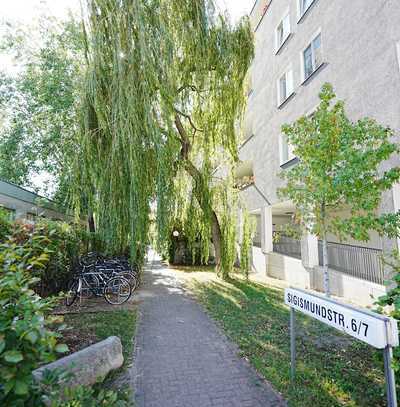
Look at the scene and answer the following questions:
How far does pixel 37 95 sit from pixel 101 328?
42.8 ft

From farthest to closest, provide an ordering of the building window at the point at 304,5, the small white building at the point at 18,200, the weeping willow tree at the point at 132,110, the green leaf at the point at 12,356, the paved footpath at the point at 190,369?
the small white building at the point at 18,200
the building window at the point at 304,5
the weeping willow tree at the point at 132,110
the paved footpath at the point at 190,369
the green leaf at the point at 12,356

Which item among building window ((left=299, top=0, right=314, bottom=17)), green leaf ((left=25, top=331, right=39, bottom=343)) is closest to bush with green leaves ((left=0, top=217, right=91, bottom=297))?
green leaf ((left=25, top=331, right=39, bottom=343))

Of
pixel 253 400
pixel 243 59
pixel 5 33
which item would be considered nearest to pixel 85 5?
pixel 243 59

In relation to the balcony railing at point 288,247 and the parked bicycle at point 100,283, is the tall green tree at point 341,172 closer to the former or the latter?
the parked bicycle at point 100,283

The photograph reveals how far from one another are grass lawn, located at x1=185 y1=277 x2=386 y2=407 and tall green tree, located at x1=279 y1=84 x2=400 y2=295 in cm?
191

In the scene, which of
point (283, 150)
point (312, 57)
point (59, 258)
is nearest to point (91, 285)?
point (59, 258)

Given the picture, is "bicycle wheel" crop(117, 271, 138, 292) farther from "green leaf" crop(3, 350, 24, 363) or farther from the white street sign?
"green leaf" crop(3, 350, 24, 363)

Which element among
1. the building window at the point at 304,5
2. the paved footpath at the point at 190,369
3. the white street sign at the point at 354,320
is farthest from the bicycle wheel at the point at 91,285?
the building window at the point at 304,5

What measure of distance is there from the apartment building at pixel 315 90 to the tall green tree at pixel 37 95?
360 inches

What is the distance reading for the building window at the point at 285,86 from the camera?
10867 mm

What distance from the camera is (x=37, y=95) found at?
13859mm

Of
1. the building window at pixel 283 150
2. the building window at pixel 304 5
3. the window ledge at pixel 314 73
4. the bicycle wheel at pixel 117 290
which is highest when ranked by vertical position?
the building window at pixel 304 5

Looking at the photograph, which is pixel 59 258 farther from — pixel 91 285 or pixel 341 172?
pixel 341 172

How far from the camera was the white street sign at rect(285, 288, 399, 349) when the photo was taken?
2.18 metres
